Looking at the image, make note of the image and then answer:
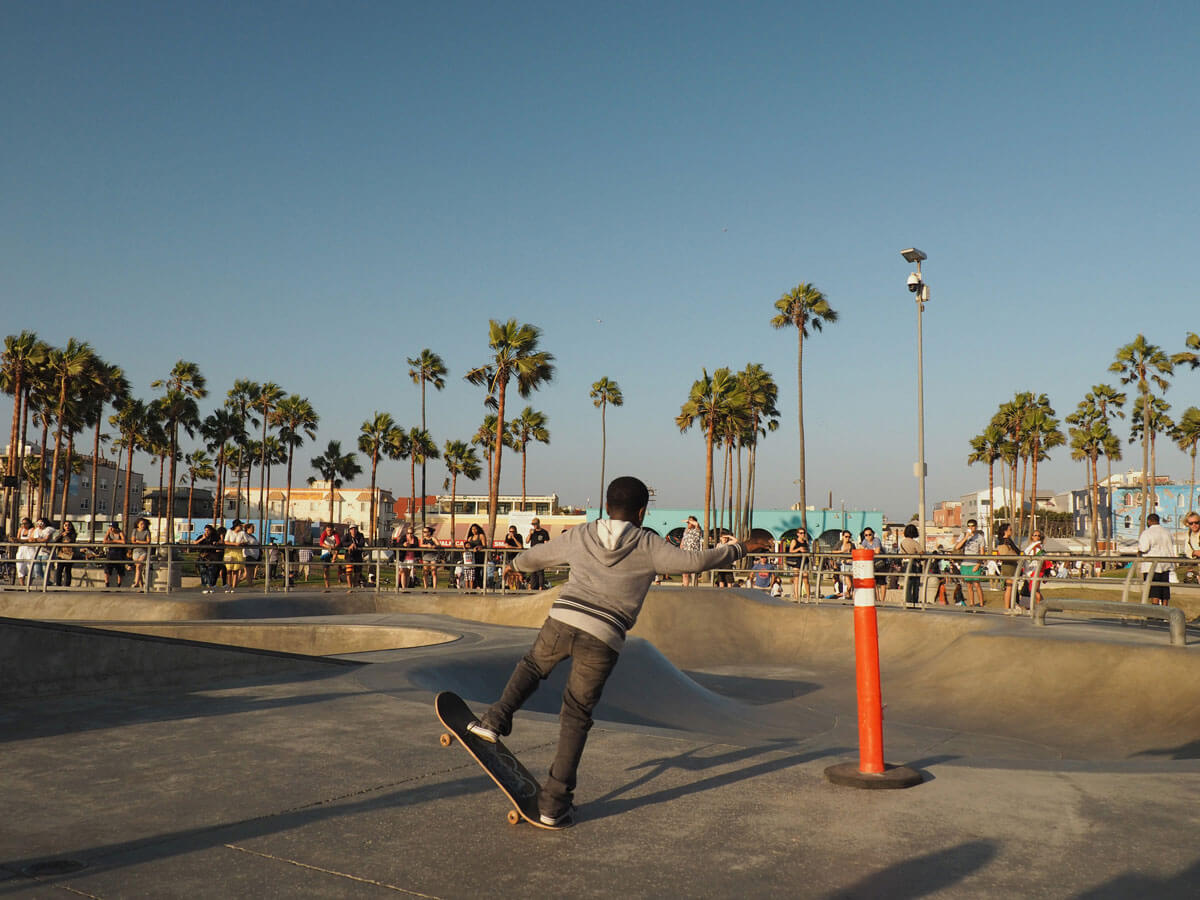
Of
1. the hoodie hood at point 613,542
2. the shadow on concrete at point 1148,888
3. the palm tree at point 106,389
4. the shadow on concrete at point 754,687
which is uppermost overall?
the palm tree at point 106,389

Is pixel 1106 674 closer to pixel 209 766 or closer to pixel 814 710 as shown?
pixel 814 710

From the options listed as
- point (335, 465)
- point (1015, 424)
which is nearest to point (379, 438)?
point (335, 465)

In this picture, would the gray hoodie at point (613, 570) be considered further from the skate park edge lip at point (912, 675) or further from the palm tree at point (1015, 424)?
the palm tree at point (1015, 424)

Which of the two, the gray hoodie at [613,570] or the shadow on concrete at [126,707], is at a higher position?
the gray hoodie at [613,570]

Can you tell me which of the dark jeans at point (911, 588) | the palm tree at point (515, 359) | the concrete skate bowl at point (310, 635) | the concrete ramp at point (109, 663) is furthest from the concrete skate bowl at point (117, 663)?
the palm tree at point (515, 359)

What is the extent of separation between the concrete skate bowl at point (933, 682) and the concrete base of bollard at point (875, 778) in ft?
12.3

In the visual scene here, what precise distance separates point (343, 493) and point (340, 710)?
396ft

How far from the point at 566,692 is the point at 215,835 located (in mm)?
1418

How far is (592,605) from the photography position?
3838 mm

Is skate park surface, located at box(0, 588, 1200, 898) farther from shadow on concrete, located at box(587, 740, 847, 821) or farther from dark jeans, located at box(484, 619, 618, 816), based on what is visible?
dark jeans, located at box(484, 619, 618, 816)

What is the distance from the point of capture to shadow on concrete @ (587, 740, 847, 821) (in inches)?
155

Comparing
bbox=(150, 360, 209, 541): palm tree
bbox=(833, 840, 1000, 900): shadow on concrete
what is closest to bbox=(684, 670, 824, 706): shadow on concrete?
bbox=(833, 840, 1000, 900): shadow on concrete

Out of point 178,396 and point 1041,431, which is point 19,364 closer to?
point 178,396

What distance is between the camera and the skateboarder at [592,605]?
12.3 feet
